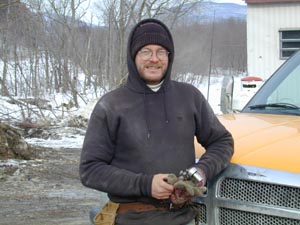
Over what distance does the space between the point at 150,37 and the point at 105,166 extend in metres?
0.70

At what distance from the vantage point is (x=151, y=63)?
9.57 feet

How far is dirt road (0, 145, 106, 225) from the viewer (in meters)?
6.27

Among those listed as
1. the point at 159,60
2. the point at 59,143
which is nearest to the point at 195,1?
the point at 59,143

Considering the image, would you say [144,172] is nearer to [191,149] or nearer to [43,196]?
[191,149]

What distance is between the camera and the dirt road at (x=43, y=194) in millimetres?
6273

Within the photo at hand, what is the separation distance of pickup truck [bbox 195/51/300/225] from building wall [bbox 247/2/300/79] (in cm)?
1679

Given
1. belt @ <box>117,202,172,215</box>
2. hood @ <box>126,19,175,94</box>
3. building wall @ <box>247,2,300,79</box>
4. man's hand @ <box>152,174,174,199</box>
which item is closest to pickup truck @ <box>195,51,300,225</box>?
belt @ <box>117,202,172,215</box>

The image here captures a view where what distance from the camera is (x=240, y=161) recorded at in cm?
279

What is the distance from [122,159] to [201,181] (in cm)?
43

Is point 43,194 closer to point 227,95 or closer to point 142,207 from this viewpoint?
point 227,95

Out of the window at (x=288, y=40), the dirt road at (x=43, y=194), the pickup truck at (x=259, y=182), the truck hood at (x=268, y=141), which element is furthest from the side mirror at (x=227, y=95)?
the window at (x=288, y=40)

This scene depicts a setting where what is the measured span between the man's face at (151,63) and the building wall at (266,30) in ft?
56.4

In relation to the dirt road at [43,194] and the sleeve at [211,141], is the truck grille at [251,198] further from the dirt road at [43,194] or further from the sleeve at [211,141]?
the dirt road at [43,194]

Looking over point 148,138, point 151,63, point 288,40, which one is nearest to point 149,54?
A: point 151,63
